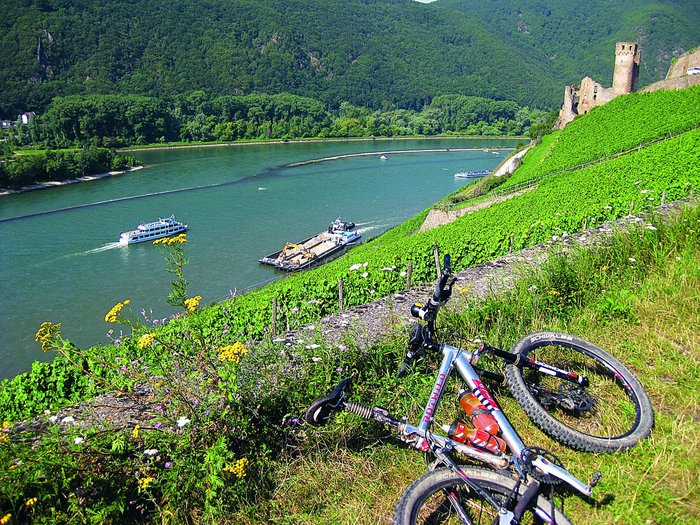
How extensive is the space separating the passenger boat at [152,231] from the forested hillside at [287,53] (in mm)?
83115

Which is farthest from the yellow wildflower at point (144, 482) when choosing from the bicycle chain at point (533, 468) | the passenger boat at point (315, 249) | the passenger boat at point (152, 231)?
the passenger boat at point (152, 231)

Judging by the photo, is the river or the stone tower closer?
the river

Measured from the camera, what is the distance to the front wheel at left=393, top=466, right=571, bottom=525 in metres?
2.54

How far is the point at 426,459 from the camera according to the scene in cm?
321

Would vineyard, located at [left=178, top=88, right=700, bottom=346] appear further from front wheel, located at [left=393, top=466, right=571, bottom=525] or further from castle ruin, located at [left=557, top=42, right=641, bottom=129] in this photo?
castle ruin, located at [left=557, top=42, right=641, bottom=129]

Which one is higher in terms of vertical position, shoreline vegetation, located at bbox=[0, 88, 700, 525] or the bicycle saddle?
the bicycle saddle

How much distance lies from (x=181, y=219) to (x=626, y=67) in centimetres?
3597

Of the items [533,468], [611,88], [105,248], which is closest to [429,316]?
[533,468]

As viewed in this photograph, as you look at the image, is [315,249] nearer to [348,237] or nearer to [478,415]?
[348,237]

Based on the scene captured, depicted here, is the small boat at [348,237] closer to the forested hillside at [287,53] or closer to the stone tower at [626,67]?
the stone tower at [626,67]

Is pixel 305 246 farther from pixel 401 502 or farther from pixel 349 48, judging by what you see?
pixel 349 48

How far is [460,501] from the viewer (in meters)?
2.75

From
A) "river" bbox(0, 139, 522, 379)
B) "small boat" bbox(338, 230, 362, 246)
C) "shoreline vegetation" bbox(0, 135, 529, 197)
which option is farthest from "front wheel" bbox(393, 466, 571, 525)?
"shoreline vegetation" bbox(0, 135, 529, 197)

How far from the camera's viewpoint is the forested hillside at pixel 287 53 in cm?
11275
